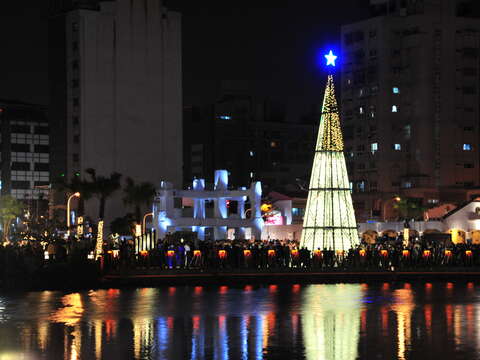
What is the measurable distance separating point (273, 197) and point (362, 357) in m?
83.2

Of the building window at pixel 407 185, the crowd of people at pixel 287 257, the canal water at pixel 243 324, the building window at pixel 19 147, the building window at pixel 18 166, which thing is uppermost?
the building window at pixel 19 147

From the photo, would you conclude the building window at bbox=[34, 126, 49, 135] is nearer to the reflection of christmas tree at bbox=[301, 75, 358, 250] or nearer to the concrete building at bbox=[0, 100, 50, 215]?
the concrete building at bbox=[0, 100, 50, 215]

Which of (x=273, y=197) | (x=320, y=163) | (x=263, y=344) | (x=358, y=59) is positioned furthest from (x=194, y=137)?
(x=263, y=344)

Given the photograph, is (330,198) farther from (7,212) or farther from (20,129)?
(20,129)

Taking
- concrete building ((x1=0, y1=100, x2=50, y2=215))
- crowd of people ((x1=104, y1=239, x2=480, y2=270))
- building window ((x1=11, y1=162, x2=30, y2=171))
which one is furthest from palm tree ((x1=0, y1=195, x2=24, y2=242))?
crowd of people ((x1=104, y1=239, x2=480, y2=270))

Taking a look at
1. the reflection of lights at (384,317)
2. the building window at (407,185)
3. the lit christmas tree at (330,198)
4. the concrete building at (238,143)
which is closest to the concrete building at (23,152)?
the concrete building at (238,143)

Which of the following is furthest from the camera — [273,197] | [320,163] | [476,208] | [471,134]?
[471,134]

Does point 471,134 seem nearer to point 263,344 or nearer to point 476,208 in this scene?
point 476,208

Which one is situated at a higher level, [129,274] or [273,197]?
[273,197]

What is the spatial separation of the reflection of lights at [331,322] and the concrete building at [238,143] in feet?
428

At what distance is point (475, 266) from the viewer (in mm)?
50250

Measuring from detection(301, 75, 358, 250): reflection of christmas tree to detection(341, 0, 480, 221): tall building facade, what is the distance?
6420cm

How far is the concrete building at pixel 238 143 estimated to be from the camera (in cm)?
17325

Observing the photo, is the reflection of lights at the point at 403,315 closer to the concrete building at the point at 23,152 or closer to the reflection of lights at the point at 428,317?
the reflection of lights at the point at 428,317
